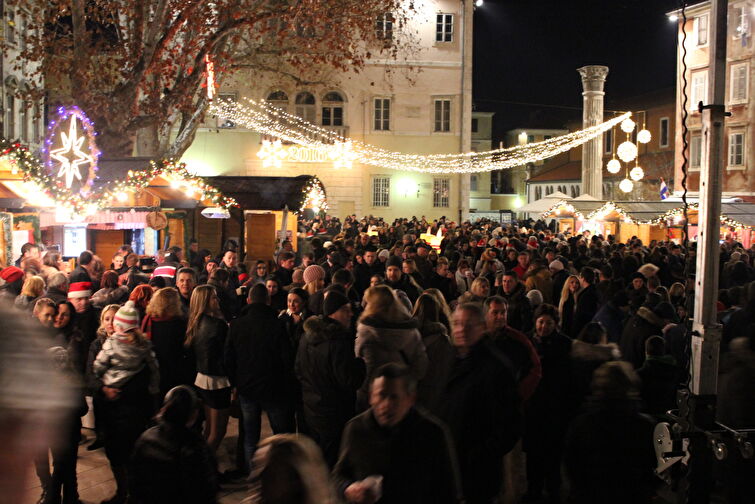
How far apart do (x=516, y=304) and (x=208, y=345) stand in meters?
3.72

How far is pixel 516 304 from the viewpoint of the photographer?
8.48 meters

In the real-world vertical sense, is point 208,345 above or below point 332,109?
below

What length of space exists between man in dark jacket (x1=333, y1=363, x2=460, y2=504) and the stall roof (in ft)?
49.9

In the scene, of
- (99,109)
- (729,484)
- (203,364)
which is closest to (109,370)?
(203,364)

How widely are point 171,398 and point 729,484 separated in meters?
3.82

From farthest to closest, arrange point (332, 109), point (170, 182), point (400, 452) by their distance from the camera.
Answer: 1. point (332, 109)
2. point (170, 182)
3. point (400, 452)

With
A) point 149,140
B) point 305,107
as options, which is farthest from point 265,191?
point 305,107

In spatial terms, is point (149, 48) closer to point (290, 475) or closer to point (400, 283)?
point (400, 283)

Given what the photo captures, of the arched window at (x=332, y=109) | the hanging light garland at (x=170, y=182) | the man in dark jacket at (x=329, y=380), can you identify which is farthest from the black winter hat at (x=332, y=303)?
the arched window at (x=332, y=109)

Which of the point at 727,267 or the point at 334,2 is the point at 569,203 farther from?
the point at 727,267

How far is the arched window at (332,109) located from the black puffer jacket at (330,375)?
107 ft

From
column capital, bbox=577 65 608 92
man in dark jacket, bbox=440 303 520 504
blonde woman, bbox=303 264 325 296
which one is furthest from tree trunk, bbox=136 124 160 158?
column capital, bbox=577 65 608 92

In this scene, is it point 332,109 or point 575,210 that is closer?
point 575,210

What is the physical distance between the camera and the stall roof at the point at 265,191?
18703 mm
